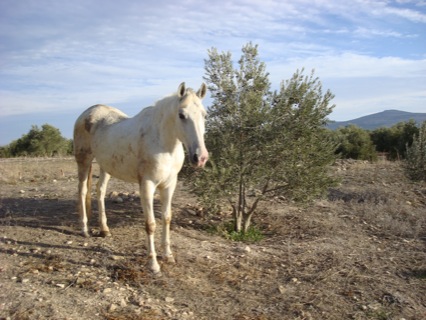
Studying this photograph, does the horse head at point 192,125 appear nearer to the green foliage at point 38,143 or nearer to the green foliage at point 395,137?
the green foliage at point 395,137

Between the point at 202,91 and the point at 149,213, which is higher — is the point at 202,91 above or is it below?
above

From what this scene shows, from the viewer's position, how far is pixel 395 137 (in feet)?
84.8

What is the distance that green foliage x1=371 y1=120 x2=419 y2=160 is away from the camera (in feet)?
78.3

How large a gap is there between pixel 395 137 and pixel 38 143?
24.1 metres

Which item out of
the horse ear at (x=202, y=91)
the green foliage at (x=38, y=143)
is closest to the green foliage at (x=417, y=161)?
the horse ear at (x=202, y=91)

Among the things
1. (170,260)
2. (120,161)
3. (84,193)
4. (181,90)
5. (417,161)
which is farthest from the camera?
(417,161)

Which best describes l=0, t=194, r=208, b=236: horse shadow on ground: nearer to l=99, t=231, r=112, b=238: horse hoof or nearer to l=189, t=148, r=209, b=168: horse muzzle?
l=99, t=231, r=112, b=238: horse hoof

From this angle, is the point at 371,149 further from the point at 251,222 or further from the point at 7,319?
the point at 7,319

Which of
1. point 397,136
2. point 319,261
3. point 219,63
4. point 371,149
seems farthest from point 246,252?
point 397,136

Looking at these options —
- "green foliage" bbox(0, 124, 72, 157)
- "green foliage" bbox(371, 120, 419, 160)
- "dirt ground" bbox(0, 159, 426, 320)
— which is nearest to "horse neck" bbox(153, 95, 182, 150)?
"dirt ground" bbox(0, 159, 426, 320)

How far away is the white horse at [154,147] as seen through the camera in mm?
4609

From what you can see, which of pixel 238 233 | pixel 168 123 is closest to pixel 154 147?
pixel 168 123

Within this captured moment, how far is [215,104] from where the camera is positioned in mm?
6645

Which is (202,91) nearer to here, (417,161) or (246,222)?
(246,222)
